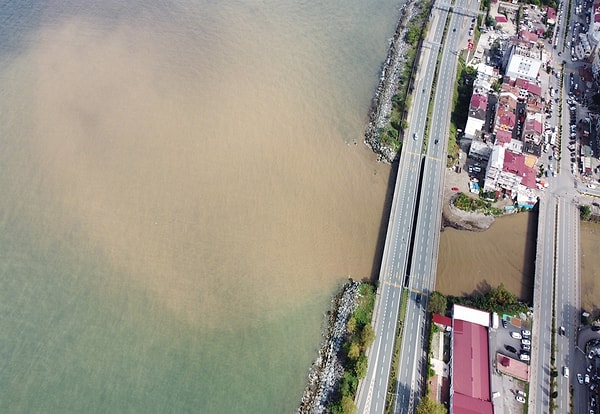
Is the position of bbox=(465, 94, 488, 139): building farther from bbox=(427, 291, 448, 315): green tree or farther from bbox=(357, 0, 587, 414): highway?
bbox=(427, 291, 448, 315): green tree

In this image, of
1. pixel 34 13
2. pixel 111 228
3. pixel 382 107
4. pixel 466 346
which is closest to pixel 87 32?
pixel 34 13

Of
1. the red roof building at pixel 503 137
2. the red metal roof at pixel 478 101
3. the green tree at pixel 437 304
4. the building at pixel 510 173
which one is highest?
the red metal roof at pixel 478 101

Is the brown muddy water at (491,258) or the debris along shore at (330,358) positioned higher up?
the brown muddy water at (491,258)

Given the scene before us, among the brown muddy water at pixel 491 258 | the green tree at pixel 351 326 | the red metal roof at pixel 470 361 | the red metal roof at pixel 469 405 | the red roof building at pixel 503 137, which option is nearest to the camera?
Result: the red metal roof at pixel 469 405

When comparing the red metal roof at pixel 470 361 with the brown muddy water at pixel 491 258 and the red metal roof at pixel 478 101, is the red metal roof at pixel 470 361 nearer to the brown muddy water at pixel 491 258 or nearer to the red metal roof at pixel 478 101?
the brown muddy water at pixel 491 258

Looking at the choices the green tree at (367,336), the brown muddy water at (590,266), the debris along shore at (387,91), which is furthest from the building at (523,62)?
the green tree at (367,336)

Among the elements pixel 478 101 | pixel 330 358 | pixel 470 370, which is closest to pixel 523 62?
pixel 478 101

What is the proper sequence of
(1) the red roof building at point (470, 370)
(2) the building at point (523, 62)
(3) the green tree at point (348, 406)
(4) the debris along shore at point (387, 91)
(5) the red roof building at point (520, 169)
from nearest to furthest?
(3) the green tree at point (348, 406) → (1) the red roof building at point (470, 370) → (5) the red roof building at point (520, 169) → (4) the debris along shore at point (387, 91) → (2) the building at point (523, 62)
